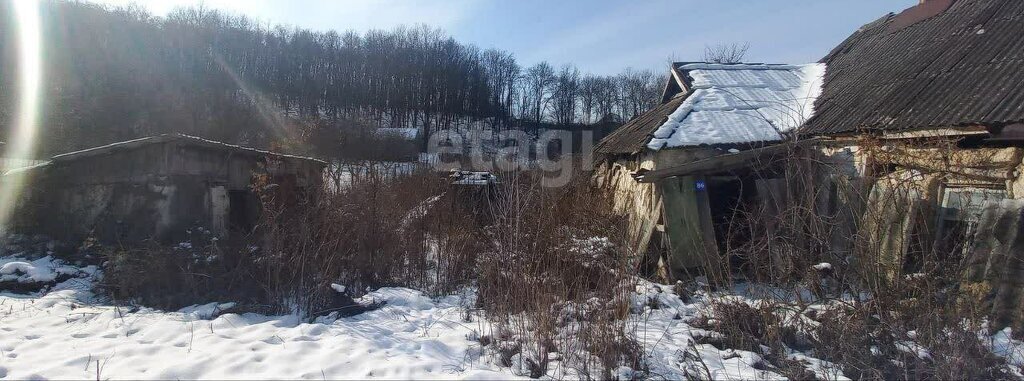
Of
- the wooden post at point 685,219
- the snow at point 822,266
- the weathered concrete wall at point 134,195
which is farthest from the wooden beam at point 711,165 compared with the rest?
the weathered concrete wall at point 134,195

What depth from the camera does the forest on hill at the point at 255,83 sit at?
80.7 ft

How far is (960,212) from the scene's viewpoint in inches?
218

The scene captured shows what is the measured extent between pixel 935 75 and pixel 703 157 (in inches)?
131

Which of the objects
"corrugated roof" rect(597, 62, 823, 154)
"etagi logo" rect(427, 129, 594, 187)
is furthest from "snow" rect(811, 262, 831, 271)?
"etagi logo" rect(427, 129, 594, 187)

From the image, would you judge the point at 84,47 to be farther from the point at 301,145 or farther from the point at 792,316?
the point at 792,316

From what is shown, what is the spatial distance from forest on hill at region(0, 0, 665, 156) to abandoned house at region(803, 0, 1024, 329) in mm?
23390

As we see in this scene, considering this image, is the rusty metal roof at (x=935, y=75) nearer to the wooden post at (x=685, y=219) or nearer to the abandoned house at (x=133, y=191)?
the wooden post at (x=685, y=219)

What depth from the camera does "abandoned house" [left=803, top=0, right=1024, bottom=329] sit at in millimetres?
4746

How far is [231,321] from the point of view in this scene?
4.98m

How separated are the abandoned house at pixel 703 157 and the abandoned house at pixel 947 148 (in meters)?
0.98

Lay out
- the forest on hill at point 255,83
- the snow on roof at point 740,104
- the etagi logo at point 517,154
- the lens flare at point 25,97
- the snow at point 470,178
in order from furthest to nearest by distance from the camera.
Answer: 1. the forest on hill at point 255,83
2. the snow at point 470,178
3. the etagi logo at point 517,154
4. the lens flare at point 25,97
5. the snow on roof at point 740,104

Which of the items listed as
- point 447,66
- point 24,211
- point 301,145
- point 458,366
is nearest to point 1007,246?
point 458,366

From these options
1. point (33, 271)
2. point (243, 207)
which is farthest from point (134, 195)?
point (243, 207)

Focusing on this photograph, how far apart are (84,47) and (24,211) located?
27504 mm
